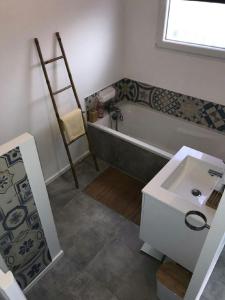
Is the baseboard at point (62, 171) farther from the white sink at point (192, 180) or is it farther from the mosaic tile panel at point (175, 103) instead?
the white sink at point (192, 180)

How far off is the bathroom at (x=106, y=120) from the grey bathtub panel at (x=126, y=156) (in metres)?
0.01

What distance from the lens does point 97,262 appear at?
2137 mm

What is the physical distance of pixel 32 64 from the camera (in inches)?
85.0

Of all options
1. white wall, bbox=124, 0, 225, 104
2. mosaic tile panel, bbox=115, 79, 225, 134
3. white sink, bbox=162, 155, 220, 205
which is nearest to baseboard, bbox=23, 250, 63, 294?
white sink, bbox=162, 155, 220, 205

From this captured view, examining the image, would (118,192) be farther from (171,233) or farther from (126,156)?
(171,233)

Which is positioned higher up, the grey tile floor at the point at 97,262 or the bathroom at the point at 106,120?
the bathroom at the point at 106,120

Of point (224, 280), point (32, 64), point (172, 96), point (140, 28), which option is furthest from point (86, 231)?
point (140, 28)

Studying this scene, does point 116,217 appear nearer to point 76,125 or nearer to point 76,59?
point 76,125

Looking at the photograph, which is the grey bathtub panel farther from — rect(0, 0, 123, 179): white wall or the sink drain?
the sink drain

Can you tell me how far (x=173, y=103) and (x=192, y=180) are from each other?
4.15 ft

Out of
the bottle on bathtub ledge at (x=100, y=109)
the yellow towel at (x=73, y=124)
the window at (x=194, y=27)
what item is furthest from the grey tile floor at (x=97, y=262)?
the window at (x=194, y=27)

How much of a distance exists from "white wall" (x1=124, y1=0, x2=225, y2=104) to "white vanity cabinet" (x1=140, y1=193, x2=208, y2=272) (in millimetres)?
1466

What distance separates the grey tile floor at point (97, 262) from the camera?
76.8 inches

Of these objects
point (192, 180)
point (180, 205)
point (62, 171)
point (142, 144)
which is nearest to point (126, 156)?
point (142, 144)
